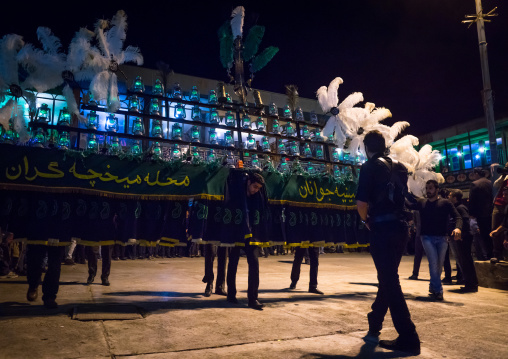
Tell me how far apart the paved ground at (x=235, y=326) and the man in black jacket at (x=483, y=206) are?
1677 mm

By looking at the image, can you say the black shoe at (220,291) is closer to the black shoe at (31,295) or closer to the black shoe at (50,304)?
the black shoe at (50,304)

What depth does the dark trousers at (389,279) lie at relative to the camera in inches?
138

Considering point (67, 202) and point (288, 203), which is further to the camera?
point (288, 203)

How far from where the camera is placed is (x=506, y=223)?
6.59 m

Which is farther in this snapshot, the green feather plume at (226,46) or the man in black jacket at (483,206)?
the man in black jacket at (483,206)

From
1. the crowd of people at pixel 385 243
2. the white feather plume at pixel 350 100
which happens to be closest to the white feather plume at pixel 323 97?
the white feather plume at pixel 350 100

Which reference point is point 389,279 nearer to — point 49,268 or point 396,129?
point 49,268

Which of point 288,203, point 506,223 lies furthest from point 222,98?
point 506,223

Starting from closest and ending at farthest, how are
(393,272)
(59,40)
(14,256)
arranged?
(393,272), (59,40), (14,256)

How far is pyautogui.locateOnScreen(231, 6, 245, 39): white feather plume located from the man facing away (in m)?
4.55

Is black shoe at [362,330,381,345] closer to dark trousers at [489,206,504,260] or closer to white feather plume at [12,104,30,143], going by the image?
dark trousers at [489,206,504,260]

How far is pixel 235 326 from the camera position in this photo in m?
4.17

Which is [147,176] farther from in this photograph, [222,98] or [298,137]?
[298,137]

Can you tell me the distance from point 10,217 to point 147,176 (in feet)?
6.13
